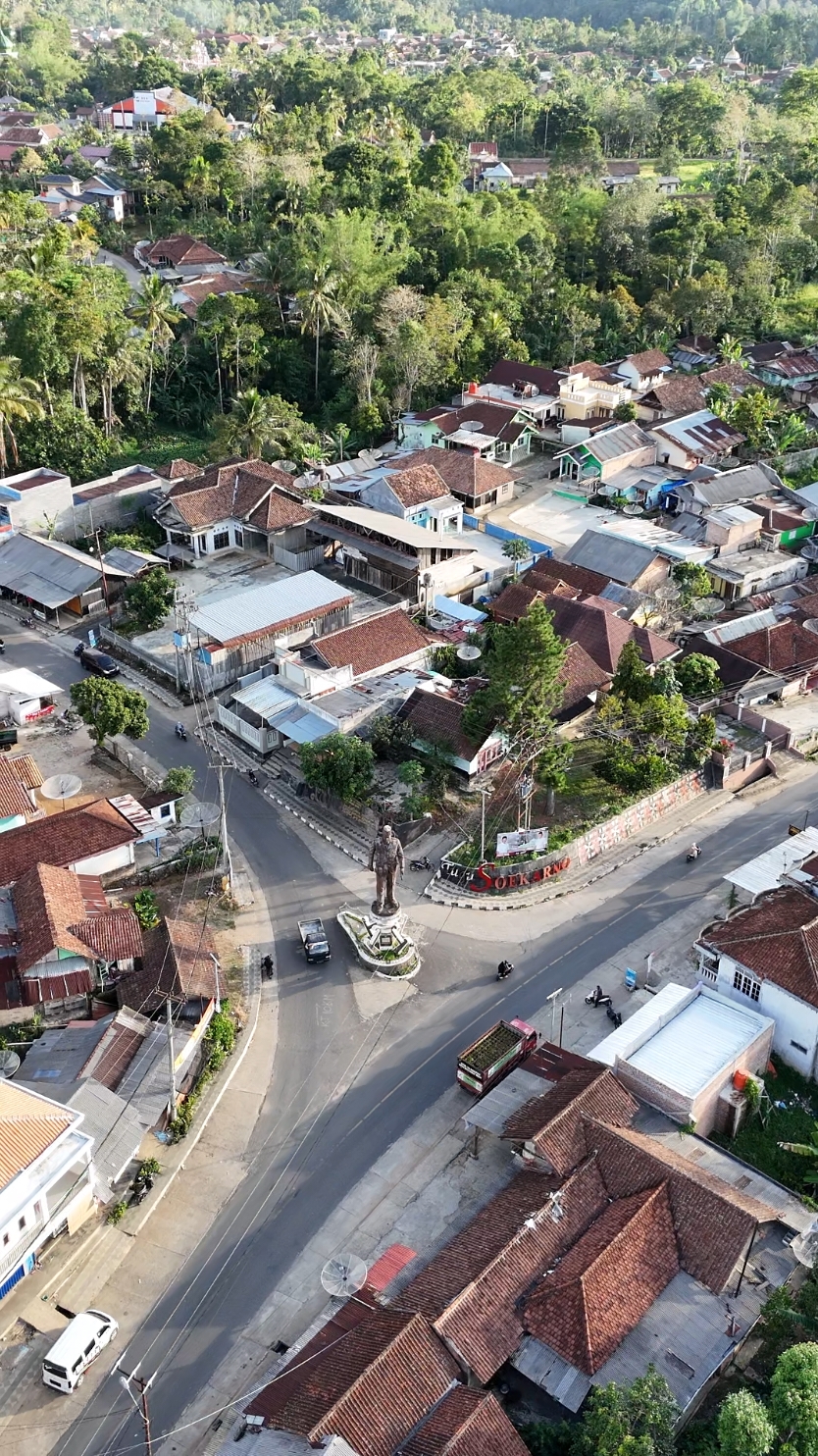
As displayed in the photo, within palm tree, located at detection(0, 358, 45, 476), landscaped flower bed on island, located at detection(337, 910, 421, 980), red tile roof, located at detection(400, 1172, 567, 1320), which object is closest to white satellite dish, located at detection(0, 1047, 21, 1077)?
landscaped flower bed on island, located at detection(337, 910, 421, 980)

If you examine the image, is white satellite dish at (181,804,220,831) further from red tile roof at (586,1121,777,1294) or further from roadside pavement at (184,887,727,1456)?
red tile roof at (586,1121,777,1294)

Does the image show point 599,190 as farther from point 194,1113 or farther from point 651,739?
point 194,1113

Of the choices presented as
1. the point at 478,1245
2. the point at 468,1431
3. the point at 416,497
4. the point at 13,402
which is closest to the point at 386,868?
the point at 478,1245

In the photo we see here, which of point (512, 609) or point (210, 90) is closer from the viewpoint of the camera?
point (512, 609)

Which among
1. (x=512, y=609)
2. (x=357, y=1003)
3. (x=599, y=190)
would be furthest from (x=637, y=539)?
(x=599, y=190)

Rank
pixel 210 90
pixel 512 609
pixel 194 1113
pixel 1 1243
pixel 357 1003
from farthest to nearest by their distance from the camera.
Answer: pixel 210 90
pixel 512 609
pixel 357 1003
pixel 194 1113
pixel 1 1243

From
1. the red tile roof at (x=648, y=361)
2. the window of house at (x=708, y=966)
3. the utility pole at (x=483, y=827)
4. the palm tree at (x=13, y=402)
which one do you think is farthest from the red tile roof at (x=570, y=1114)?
the red tile roof at (x=648, y=361)
